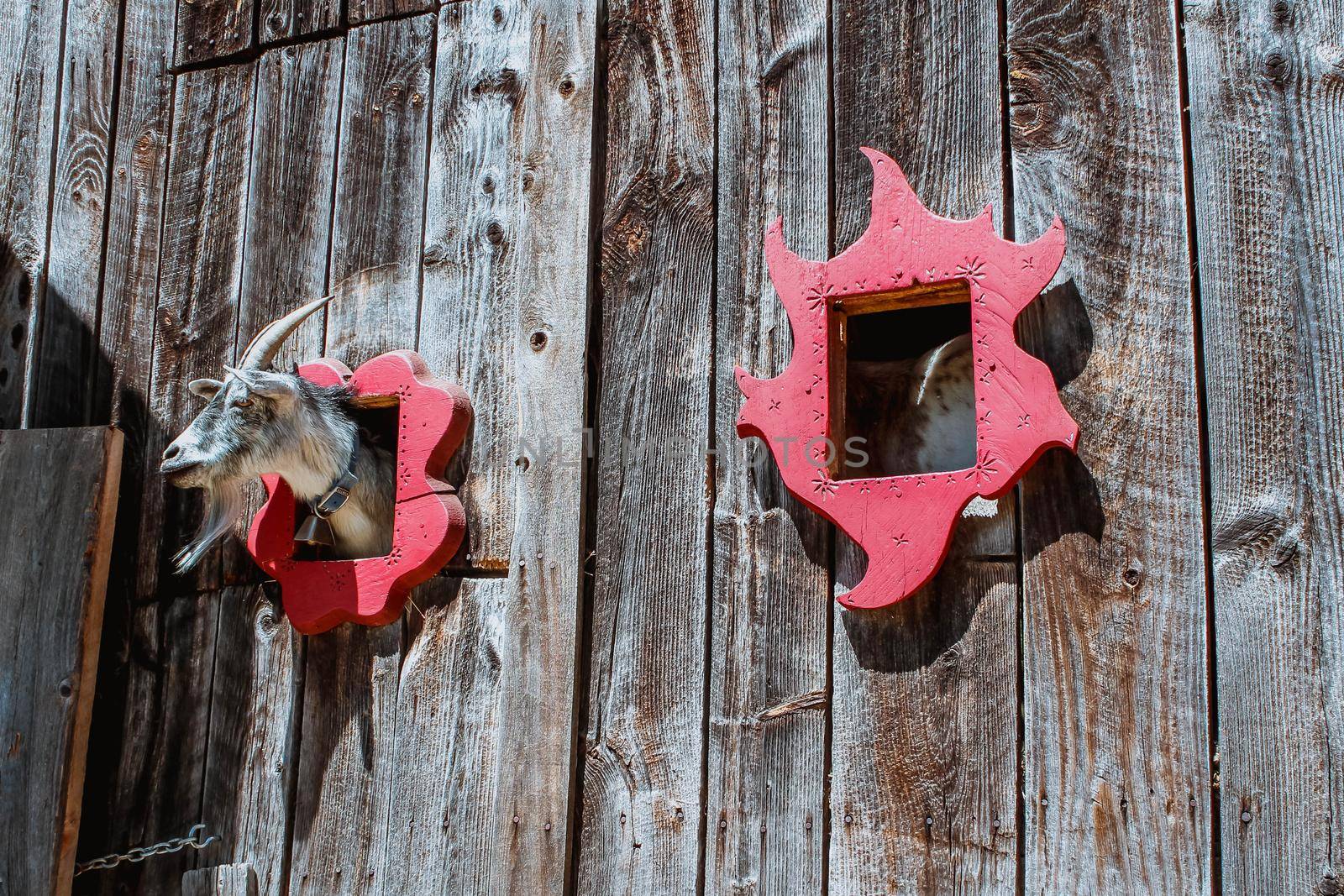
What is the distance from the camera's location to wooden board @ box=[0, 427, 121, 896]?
333 cm

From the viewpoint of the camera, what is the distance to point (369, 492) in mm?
3469

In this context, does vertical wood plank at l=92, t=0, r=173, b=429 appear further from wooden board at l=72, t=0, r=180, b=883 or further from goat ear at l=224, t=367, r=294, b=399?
goat ear at l=224, t=367, r=294, b=399

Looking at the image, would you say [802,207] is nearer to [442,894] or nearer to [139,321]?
[442,894]

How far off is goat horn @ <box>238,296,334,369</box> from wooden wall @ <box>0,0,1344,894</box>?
19 cm

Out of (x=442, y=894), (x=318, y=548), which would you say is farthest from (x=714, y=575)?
(x=318, y=548)

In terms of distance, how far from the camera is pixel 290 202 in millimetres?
3676

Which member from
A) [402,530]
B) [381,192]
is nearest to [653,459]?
[402,530]

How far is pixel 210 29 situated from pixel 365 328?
1.24m

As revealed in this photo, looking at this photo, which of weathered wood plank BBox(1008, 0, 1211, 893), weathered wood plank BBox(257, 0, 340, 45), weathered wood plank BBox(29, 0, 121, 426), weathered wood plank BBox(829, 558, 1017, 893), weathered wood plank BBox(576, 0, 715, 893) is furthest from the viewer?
weathered wood plank BBox(29, 0, 121, 426)

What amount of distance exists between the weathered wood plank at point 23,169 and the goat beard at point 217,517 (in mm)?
839

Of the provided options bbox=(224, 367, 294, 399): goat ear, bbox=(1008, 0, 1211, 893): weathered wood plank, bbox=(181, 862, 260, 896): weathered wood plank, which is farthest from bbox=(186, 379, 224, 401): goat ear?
bbox=(1008, 0, 1211, 893): weathered wood plank

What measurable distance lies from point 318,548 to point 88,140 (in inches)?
63.8

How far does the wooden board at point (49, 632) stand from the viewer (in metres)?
3.33

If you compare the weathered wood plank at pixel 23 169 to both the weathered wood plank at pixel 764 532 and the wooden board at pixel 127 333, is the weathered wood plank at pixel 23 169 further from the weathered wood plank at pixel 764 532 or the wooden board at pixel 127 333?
the weathered wood plank at pixel 764 532
